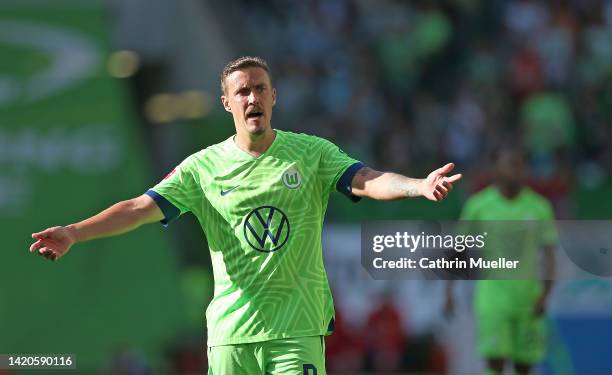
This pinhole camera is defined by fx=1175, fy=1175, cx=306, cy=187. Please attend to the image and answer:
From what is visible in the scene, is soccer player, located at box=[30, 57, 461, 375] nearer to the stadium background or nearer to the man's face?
the man's face

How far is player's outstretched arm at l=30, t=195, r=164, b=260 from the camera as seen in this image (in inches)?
207

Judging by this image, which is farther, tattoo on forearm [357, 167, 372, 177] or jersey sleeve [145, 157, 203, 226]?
jersey sleeve [145, 157, 203, 226]

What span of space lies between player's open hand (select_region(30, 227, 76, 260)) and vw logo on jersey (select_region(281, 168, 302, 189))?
3.38 feet

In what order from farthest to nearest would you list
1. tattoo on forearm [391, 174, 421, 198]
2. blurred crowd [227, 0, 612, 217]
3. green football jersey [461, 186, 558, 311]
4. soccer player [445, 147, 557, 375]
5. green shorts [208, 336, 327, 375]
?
1. blurred crowd [227, 0, 612, 217]
2. soccer player [445, 147, 557, 375]
3. green football jersey [461, 186, 558, 311]
4. green shorts [208, 336, 327, 375]
5. tattoo on forearm [391, 174, 421, 198]

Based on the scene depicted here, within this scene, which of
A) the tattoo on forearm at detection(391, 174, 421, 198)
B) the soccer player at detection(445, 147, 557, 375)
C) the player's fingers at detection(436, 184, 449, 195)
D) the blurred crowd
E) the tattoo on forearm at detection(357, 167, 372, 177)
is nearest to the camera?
the player's fingers at detection(436, 184, 449, 195)

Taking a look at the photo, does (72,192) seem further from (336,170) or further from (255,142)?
(336,170)

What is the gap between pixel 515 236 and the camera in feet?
32.3

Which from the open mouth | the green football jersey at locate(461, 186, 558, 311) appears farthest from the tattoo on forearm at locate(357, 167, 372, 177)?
the green football jersey at locate(461, 186, 558, 311)

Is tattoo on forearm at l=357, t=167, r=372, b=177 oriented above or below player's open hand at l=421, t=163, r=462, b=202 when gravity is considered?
above

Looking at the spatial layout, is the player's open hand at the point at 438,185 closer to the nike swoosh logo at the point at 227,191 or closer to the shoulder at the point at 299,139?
the shoulder at the point at 299,139

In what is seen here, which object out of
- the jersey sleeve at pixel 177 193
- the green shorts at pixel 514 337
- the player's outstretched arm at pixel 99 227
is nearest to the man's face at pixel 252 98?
the jersey sleeve at pixel 177 193

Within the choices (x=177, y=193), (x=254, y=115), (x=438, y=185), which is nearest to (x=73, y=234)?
(x=177, y=193)

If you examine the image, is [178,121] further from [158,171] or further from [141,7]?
[141,7]

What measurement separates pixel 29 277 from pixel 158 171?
5.97ft
